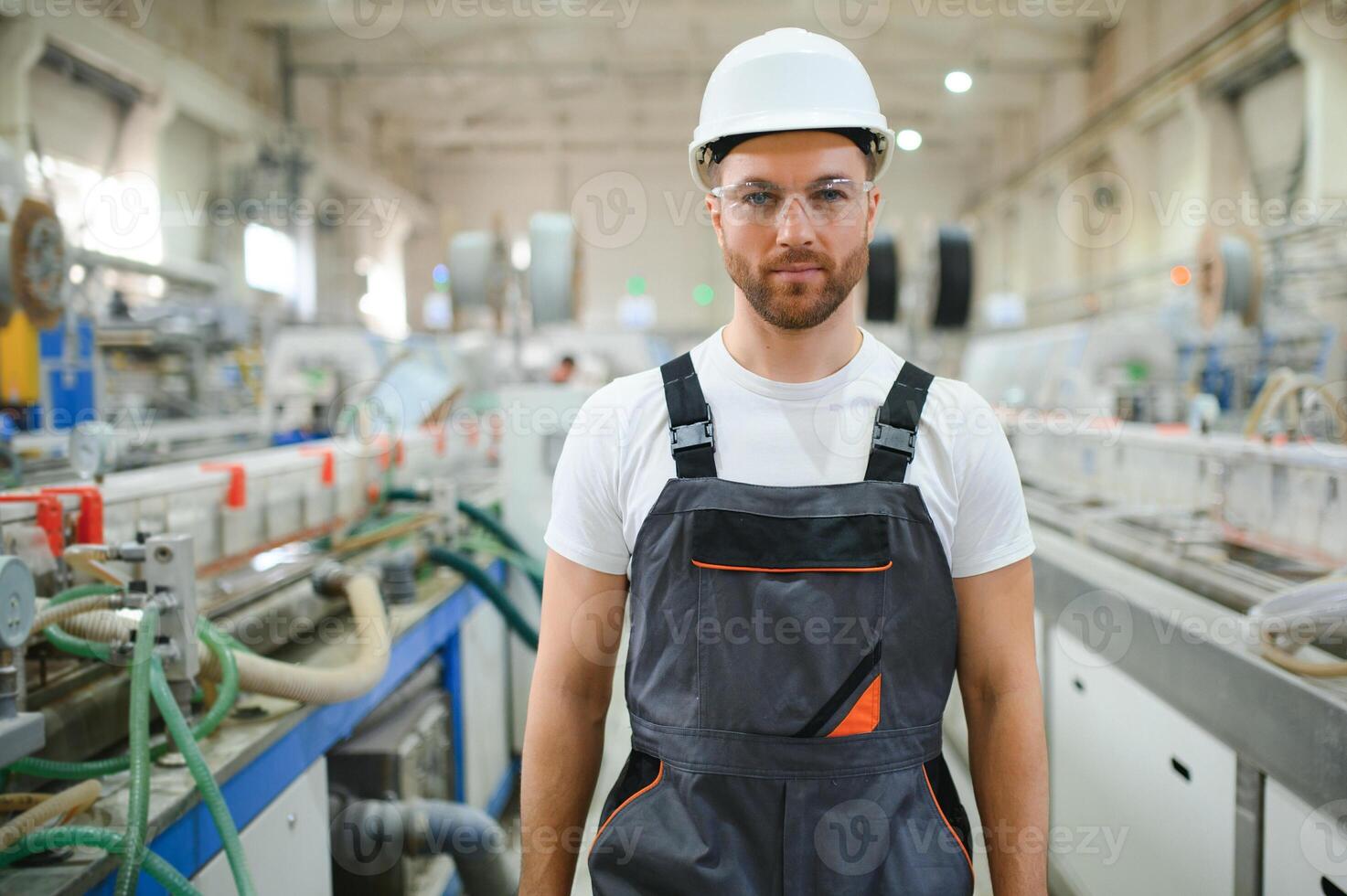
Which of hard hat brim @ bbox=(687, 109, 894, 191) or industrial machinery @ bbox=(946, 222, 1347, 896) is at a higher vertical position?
hard hat brim @ bbox=(687, 109, 894, 191)

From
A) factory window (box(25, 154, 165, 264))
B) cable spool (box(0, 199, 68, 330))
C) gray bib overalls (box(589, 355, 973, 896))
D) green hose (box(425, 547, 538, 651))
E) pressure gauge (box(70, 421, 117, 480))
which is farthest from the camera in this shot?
factory window (box(25, 154, 165, 264))

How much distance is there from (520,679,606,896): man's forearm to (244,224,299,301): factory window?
9.56 metres

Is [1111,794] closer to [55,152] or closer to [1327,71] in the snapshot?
[1327,71]

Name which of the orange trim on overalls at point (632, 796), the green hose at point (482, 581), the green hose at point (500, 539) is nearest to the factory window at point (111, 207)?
the green hose at point (500, 539)

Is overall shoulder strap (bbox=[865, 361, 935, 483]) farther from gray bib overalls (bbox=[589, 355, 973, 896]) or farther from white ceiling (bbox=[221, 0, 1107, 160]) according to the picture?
white ceiling (bbox=[221, 0, 1107, 160])

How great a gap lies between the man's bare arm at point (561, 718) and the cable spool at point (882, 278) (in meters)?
3.15

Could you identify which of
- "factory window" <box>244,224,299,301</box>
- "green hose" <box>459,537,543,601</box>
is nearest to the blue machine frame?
"green hose" <box>459,537,543,601</box>

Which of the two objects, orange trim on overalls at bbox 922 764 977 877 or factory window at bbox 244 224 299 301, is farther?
factory window at bbox 244 224 299 301

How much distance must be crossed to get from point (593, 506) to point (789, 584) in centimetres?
29

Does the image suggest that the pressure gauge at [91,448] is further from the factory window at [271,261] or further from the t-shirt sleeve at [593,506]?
the factory window at [271,261]

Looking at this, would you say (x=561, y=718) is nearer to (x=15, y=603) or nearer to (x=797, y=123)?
(x=15, y=603)

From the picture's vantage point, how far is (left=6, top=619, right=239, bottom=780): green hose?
4.00 ft

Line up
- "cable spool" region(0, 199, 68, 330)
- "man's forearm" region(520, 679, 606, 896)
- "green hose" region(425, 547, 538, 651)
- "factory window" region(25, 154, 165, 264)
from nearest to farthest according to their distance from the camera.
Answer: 1. "man's forearm" region(520, 679, 606, 896)
2. "cable spool" region(0, 199, 68, 330)
3. "green hose" region(425, 547, 538, 651)
4. "factory window" region(25, 154, 165, 264)

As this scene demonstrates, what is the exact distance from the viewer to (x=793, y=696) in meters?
1.01
